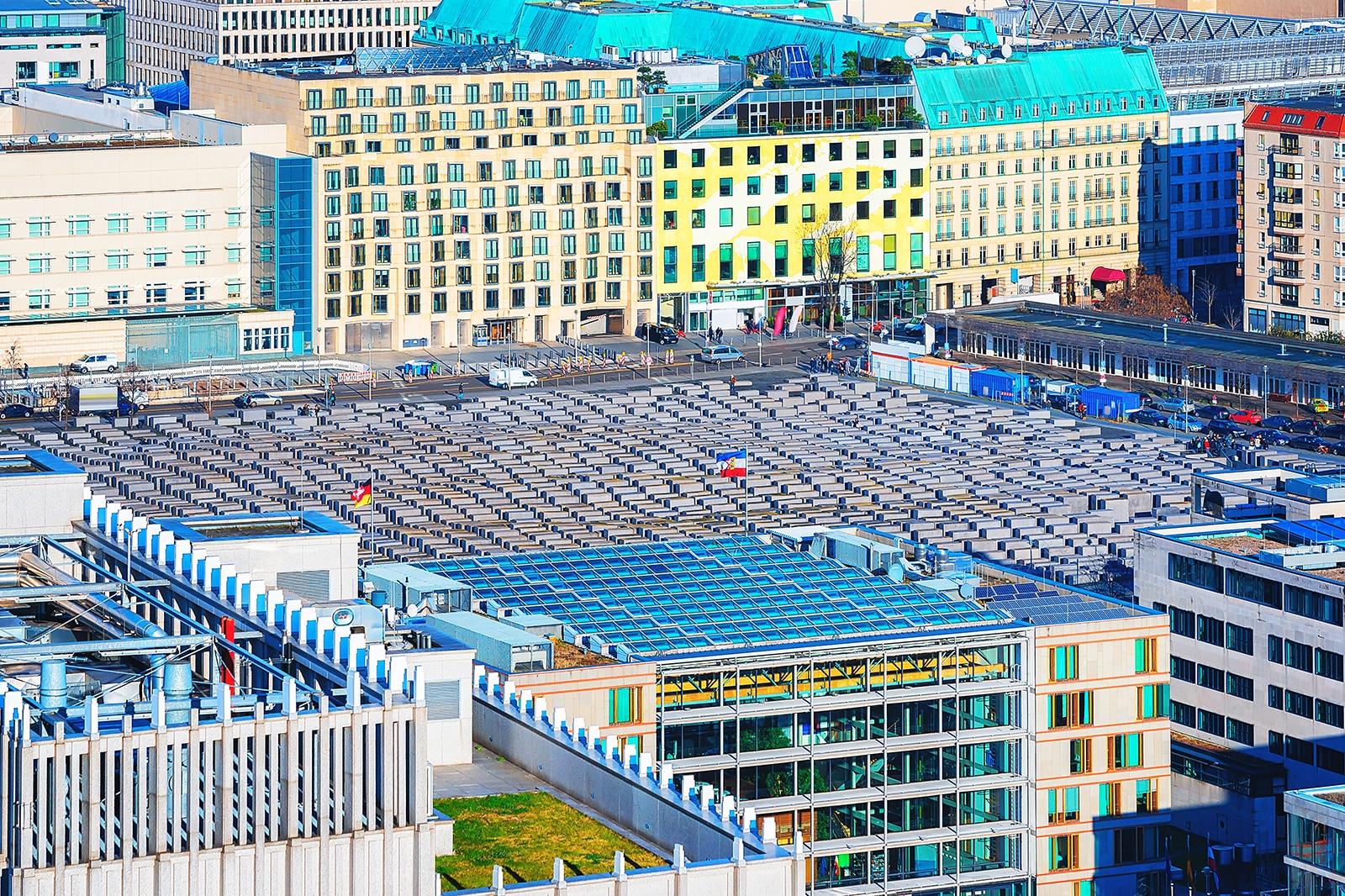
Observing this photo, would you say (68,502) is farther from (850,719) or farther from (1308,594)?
(1308,594)

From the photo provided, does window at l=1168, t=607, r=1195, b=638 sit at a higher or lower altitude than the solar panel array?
lower

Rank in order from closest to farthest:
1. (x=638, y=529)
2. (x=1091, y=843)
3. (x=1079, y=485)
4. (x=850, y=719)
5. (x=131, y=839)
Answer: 1. (x=131, y=839)
2. (x=850, y=719)
3. (x=1091, y=843)
4. (x=638, y=529)
5. (x=1079, y=485)

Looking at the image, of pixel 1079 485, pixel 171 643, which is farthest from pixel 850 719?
pixel 1079 485

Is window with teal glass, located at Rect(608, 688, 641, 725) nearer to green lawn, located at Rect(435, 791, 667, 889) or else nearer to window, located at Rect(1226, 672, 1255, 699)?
green lawn, located at Rect(435, 791, 667, 889)

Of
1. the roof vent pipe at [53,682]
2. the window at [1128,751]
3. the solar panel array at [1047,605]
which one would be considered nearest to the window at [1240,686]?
the solar panel array at [1047,605]

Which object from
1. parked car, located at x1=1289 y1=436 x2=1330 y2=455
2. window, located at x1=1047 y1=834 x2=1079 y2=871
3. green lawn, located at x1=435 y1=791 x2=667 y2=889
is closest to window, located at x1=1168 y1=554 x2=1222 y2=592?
window, located at x1=1047 y1=834 x2=1079 y2=871

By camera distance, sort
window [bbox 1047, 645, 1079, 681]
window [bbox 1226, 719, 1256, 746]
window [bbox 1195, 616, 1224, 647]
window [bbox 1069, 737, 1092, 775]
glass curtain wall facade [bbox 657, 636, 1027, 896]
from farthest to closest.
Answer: window [bbox 1195, 616, 1224, 647]
window [bbox 1226, 719, 1256, 746]
window [bbox 1069, 737, 1092, 775]
window [bbox 1047, 645, 1079, 681]
glass curtain wall facade [bbox 657, 636, 1027, 896]
